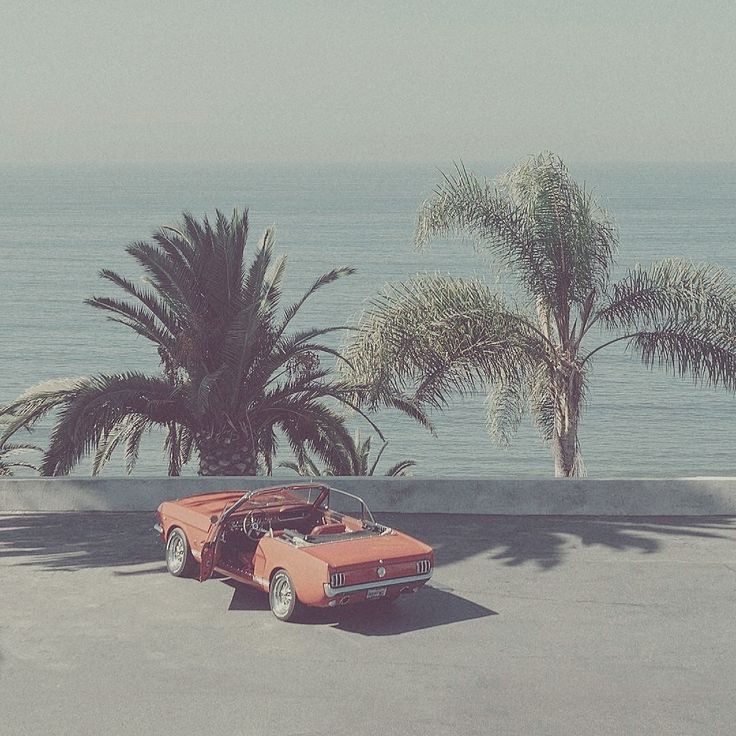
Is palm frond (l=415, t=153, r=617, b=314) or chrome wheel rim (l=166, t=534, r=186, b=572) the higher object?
palm frond (l=415, t=153, r=617, b=314)

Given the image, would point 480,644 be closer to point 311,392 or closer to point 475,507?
point 475,507

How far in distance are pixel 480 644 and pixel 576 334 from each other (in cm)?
883

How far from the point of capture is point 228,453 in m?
16.5

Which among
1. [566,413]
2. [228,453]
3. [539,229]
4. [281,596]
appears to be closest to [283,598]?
[281,596]

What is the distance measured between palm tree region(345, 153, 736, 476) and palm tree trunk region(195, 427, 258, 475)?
1.94m

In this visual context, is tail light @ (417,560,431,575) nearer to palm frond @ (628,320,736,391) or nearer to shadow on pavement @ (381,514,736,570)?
shadow on pavement @ (381,514,736,570)

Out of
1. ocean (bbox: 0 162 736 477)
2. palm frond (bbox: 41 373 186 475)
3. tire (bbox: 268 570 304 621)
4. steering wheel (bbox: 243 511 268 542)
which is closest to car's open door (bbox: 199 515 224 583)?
steering wheel (bbox: 243 511 268 542)

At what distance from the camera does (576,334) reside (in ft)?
58.1

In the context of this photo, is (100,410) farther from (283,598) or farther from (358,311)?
(358,311)

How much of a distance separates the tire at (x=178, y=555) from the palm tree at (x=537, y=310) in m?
4.87

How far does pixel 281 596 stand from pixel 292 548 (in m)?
0.45

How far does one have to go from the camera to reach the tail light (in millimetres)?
10180

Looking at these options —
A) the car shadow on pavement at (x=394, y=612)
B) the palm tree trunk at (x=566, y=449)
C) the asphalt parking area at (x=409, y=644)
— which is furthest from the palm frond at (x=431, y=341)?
the car shadow on pavement at (x=394, y=612)

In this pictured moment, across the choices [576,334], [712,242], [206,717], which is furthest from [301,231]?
[206,717]
